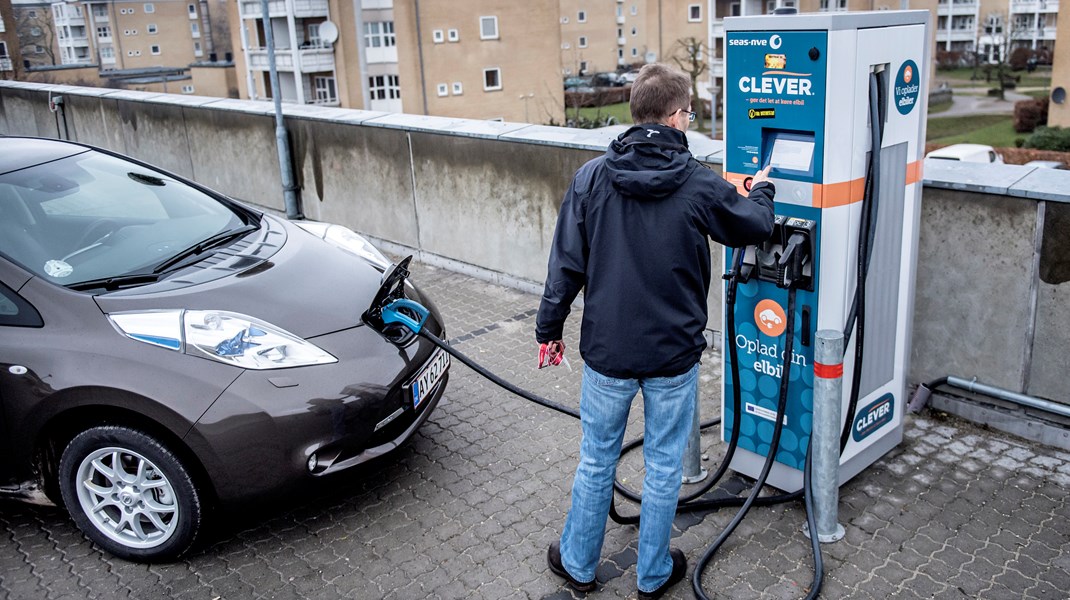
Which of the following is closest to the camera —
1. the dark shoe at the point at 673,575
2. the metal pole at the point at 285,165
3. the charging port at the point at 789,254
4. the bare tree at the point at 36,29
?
the dark shoe at the point at 673,575

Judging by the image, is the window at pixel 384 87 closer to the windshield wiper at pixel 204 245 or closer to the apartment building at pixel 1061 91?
the apartment building at pixel 1061 91

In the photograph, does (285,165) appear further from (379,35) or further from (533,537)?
(379,35)

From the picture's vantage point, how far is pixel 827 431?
154 inches

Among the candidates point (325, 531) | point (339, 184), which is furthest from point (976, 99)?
point (325, 531)

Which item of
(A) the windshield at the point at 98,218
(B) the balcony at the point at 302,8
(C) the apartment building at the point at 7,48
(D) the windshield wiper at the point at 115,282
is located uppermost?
(B) the balcony at the point at 302,8

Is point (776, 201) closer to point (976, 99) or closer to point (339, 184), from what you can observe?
point (339, 184)

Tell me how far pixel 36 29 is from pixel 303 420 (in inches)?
3439

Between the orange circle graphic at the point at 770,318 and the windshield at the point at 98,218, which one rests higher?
the windshield at the point at 98,218

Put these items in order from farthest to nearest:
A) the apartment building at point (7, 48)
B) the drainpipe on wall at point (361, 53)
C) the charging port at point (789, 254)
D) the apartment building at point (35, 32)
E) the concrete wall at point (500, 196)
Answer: the apartment building at point (35, 32), the drainpipe on wall at point (361, 53), the apartment building at point (7, 48), the concrete wall at point (500, 196), the charging port at point (789, 254)

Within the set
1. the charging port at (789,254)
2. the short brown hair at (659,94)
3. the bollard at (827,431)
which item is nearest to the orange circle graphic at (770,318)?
the charging port at (789,254)

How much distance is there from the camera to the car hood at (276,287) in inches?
163

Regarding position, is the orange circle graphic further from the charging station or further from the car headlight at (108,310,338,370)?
the car headlight at (108,310,338,370)

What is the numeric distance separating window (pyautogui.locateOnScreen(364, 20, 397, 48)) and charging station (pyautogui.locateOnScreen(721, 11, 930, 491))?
53791mm

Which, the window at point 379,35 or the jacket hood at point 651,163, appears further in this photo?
the window at point 379,35
